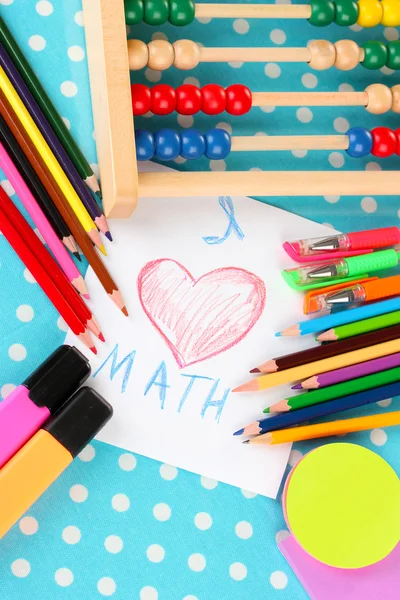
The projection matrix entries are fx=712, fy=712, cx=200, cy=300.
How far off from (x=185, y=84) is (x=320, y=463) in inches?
14.4

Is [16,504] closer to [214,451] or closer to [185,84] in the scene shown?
[214,451]

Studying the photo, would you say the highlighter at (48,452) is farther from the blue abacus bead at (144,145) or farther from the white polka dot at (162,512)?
the blue abacus bead at (144,145)

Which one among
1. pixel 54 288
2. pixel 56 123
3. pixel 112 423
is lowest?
pixel 112 423

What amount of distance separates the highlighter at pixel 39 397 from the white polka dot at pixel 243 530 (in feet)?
0.64

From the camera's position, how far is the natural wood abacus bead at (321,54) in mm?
640

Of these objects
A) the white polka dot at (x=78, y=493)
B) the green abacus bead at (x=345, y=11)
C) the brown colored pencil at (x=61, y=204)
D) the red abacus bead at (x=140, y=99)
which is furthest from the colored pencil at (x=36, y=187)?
the green abacus bead at (x=345, y=11)

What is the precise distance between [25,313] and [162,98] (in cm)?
22

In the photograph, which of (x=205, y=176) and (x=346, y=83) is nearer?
(x=205, y=176)

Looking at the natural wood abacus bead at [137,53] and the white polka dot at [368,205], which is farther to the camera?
the white polka dot at [368,205]

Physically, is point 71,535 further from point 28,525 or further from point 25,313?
point 25,313

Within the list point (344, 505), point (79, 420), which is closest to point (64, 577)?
point (79, 420)

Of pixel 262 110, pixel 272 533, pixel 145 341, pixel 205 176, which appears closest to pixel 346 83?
pixel 262 110

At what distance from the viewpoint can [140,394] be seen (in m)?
0.63

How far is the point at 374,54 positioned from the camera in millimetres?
654
